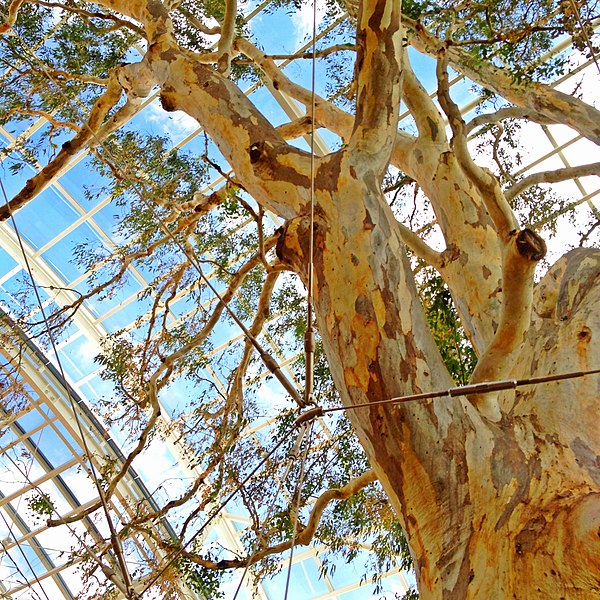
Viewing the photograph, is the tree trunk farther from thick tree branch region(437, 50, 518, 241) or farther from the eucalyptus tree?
thick tree branch region(437, 50, 518, 241)

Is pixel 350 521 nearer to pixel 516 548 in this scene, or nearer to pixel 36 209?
pixel 516 548

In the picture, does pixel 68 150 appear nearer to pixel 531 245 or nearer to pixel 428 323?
pixel 428 323

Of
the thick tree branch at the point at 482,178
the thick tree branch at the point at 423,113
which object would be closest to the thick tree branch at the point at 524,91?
the thick tree branch at the point at 423,113

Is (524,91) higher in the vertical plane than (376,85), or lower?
higher

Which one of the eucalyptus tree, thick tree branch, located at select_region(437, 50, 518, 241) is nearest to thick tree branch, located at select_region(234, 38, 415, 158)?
the eucalyptus tree

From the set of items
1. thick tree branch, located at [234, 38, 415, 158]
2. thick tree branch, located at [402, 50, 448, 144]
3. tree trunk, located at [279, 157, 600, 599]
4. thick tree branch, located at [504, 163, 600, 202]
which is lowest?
tree trunk, located at [279, 157, 600, 599]

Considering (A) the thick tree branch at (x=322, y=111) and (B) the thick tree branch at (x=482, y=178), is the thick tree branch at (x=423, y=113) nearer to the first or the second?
(A) the thick tree branch at (x=322, y=111)

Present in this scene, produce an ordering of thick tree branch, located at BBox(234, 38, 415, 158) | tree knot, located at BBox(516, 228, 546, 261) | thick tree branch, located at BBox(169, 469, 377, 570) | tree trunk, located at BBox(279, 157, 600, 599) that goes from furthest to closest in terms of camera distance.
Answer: thick tree branch, located at BBox(234, 38, 415, 158)
thick tree branch, located at BBox(169, 469, 377, 570)
tree knot, located at BBox(516, 228, 546, 261)
tree trunk, located at BBox(279, 157, 600, 599)

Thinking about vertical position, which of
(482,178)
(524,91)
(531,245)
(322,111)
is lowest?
(531,245)

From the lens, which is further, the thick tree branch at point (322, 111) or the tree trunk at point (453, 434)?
the thick tree branch at point (322, 111)

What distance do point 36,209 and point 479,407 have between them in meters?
9.20

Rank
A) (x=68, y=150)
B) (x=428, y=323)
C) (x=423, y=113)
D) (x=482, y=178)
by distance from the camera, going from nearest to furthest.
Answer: (x=482, y=178) < (x=428, y=323) < (x=423, y=113) < (x=68, y=150)

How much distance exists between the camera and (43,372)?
10680mm

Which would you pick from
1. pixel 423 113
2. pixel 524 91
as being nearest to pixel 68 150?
pixel 423 113
